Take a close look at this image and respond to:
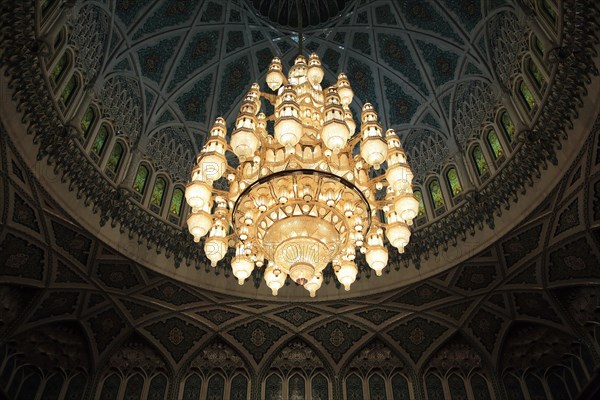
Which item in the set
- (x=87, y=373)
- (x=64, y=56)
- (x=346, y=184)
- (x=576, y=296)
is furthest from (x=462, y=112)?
(x=87, y=373)

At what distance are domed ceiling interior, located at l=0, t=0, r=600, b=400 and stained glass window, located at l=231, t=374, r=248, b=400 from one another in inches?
1.2

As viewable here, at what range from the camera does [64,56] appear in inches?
419

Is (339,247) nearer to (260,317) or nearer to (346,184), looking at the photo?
(346,184)

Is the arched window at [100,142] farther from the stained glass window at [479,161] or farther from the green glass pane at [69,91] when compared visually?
the stained glass window at [479,161]

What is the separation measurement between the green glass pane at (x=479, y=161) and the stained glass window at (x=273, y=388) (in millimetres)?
7251

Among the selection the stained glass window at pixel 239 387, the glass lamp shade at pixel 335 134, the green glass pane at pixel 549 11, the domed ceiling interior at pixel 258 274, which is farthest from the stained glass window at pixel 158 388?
the green glass pane at pixel 549 11

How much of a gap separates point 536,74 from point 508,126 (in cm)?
137

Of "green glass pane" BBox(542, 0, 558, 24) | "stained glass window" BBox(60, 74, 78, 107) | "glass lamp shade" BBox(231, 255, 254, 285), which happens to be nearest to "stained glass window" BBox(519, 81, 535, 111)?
"green glass pane" BBox(542, 0, 558, 24)

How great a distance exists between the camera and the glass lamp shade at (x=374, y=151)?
7363 mm

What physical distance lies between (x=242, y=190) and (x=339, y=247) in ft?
5.69

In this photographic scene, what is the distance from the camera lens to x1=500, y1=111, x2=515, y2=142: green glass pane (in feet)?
38.0

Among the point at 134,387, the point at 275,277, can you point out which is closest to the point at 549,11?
the point at 275,277

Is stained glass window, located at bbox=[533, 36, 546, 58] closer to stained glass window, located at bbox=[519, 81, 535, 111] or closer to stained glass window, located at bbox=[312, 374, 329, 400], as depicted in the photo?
stained glass window, located at bbox=[519, 81, 535, 111]

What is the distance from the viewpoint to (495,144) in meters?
12.1
